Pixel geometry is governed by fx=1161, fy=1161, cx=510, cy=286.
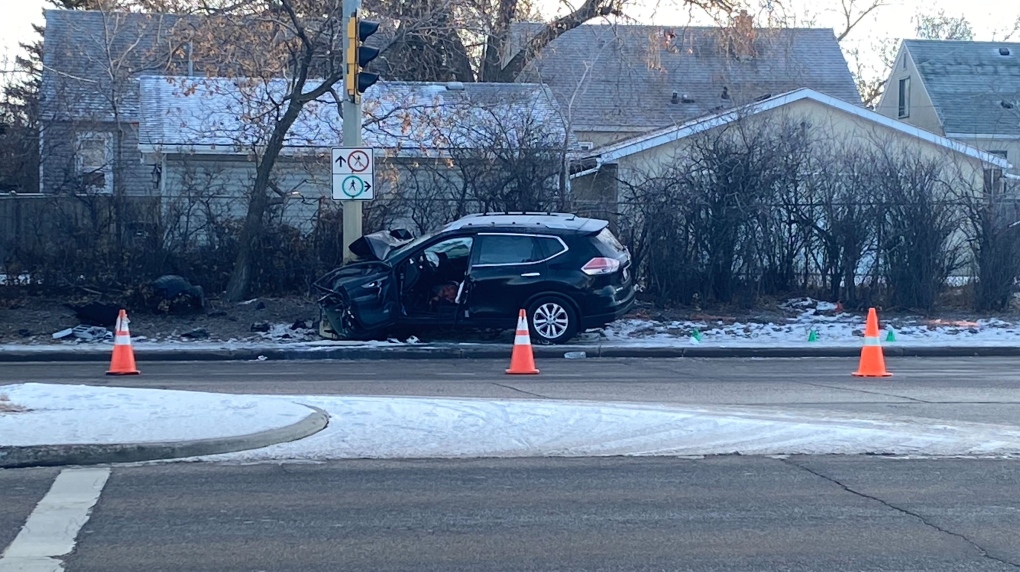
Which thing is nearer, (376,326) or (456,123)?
(376,326)

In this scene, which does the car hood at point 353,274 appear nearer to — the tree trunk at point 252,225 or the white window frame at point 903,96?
the tree trunk at point 252,225

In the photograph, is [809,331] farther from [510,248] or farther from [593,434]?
[593,434]

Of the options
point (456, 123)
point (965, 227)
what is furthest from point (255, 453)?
point (965, 227)

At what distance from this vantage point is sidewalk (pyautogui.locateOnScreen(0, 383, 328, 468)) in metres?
7.70

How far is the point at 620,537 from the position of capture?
6148mm

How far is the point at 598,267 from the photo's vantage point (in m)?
16.3

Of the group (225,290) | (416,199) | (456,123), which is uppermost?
(456,123)

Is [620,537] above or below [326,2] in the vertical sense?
below

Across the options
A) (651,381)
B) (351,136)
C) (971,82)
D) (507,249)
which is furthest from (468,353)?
(971,82)

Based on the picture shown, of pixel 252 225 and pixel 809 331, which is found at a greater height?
pixel 252 225

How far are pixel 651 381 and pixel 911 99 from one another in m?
35.1

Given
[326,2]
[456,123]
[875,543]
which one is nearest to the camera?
[875,543]

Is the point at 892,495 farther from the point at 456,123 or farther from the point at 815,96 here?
the point at 815,96

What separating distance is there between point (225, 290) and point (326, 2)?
518 cm
